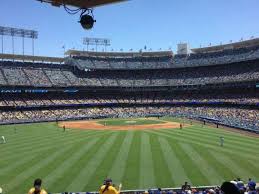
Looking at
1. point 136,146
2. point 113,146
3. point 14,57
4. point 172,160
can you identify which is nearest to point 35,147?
point 113,146

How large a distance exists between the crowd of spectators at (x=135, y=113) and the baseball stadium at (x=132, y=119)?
29 centimetres

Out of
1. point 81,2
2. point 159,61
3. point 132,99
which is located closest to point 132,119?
point 132,99

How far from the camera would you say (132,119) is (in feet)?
258

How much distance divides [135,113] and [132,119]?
12070 mm

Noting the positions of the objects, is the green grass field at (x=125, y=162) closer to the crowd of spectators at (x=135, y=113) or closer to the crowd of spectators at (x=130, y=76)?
the crowd of spectators at (x=135, y=113)

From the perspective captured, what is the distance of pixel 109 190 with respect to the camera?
996 cm

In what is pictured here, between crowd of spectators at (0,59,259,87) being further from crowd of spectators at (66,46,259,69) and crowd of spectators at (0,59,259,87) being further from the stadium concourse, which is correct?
crowd of spectators at (66,46,259,69)

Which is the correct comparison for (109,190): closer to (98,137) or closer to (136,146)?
(136,146)

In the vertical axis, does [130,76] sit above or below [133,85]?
above

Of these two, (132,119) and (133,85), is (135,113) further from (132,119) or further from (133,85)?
(133,85)

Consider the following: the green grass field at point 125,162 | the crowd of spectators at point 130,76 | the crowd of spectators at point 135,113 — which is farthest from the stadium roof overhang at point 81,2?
the crowd of spectators at point 130,76

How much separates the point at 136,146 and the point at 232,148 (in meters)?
11.0

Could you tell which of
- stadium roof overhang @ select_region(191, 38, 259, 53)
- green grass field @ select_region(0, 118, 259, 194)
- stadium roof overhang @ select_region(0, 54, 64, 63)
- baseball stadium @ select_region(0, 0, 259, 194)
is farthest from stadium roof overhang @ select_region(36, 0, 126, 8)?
stadium roof overhang @ select_region(0, 54, 64, 63)

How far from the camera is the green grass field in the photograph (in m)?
23.6
